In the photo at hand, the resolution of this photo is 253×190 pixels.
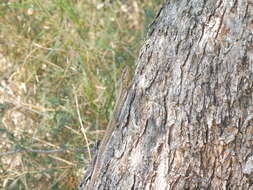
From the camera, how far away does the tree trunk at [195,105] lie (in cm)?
136

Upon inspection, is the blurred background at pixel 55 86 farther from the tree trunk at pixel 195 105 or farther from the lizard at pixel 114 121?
the tree trunk at pixel 195 105

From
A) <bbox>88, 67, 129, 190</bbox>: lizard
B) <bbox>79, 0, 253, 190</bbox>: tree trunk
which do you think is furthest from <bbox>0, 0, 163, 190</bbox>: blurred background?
<bbox>79, 0, 253, 190</bbox>: tree trunk

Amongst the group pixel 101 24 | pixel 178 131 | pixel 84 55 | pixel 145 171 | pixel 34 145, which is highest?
pixel 101 24

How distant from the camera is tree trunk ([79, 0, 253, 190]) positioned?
136 cm

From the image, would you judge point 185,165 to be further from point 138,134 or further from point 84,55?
point 84,55

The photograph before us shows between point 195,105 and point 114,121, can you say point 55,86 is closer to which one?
point 114,121

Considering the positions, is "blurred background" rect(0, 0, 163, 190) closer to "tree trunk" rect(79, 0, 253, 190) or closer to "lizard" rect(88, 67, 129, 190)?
"lizard" rect(88, 67, 129, 190)

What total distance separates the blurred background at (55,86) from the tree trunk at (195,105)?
69cm

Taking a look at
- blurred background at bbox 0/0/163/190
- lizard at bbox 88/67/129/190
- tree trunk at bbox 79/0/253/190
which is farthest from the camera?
blurred background at bbox 0/0/163/190

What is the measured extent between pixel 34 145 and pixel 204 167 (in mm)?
1102

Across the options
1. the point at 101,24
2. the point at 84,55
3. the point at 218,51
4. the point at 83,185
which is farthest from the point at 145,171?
the point at 101,24

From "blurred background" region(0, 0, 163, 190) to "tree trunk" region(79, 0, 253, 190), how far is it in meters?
0.69

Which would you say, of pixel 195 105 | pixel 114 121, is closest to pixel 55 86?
pixel 114 121

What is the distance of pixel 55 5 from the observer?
94.7 inches
